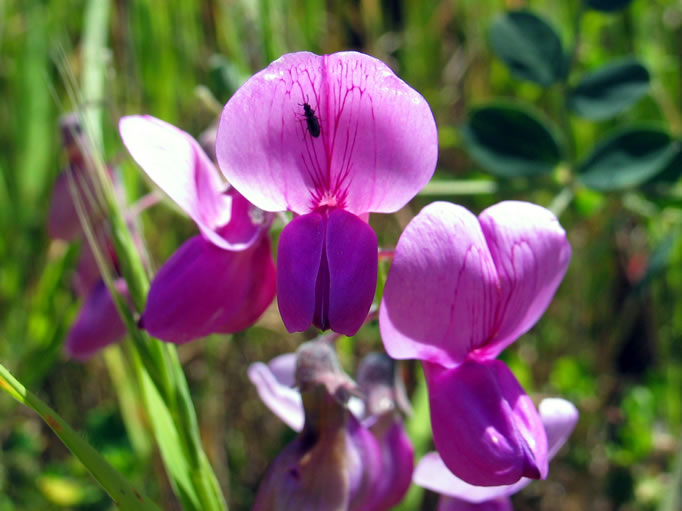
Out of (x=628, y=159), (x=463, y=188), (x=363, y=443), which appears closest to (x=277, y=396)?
(x=363, y=443)

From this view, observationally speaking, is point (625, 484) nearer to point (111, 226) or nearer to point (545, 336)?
point (545, 336)

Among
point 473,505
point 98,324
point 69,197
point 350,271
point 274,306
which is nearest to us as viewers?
point 350,271

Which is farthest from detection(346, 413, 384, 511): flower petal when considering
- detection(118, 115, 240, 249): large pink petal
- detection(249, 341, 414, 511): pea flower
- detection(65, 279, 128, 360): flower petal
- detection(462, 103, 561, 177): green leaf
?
detection(462, 103, 561, 177): green leaf

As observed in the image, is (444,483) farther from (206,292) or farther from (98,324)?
(98,324)

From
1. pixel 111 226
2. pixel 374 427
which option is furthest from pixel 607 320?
pixel 111 226

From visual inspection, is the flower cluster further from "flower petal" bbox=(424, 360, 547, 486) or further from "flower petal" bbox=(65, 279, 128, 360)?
"flower petal" bbox=(65, 279, 128, 360)
